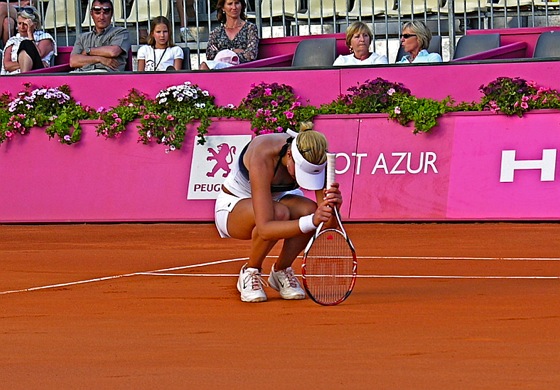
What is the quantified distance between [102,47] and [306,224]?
24.7 ft

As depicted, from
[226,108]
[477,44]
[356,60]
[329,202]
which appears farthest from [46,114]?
[329,202]

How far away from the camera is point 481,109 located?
37.9 ft

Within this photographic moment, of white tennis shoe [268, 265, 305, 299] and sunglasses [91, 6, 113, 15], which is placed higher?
sunglasses [91, 6, 113, 15]

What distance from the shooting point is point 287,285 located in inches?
285

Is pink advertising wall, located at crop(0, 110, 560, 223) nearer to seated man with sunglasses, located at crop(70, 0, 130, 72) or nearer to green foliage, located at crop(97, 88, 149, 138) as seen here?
green foliage, located at crop(97, 88, 149, 138)

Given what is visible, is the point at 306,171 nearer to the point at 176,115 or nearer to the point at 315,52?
the point at 176,115

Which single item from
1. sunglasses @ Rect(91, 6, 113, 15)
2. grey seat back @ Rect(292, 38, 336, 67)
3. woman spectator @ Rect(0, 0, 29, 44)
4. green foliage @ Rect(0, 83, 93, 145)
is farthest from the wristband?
woman spectator @ Rect(0, 0, 29, 44)

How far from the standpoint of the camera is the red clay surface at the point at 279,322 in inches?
203

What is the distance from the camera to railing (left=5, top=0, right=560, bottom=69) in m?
14.7

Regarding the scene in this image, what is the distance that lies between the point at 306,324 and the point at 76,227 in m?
6.31

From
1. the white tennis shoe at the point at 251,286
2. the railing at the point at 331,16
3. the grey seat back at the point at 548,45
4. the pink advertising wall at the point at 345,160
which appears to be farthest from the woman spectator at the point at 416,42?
the white tennis shoe at the point at 251,286

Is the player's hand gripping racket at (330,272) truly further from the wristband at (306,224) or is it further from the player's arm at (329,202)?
the player's arm at (329,202)

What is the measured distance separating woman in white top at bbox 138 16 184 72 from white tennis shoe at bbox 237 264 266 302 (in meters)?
6.51

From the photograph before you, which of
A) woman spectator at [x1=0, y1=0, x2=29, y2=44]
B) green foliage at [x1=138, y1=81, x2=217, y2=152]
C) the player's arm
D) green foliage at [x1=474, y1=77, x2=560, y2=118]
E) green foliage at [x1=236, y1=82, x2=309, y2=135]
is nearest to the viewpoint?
the player's arm
